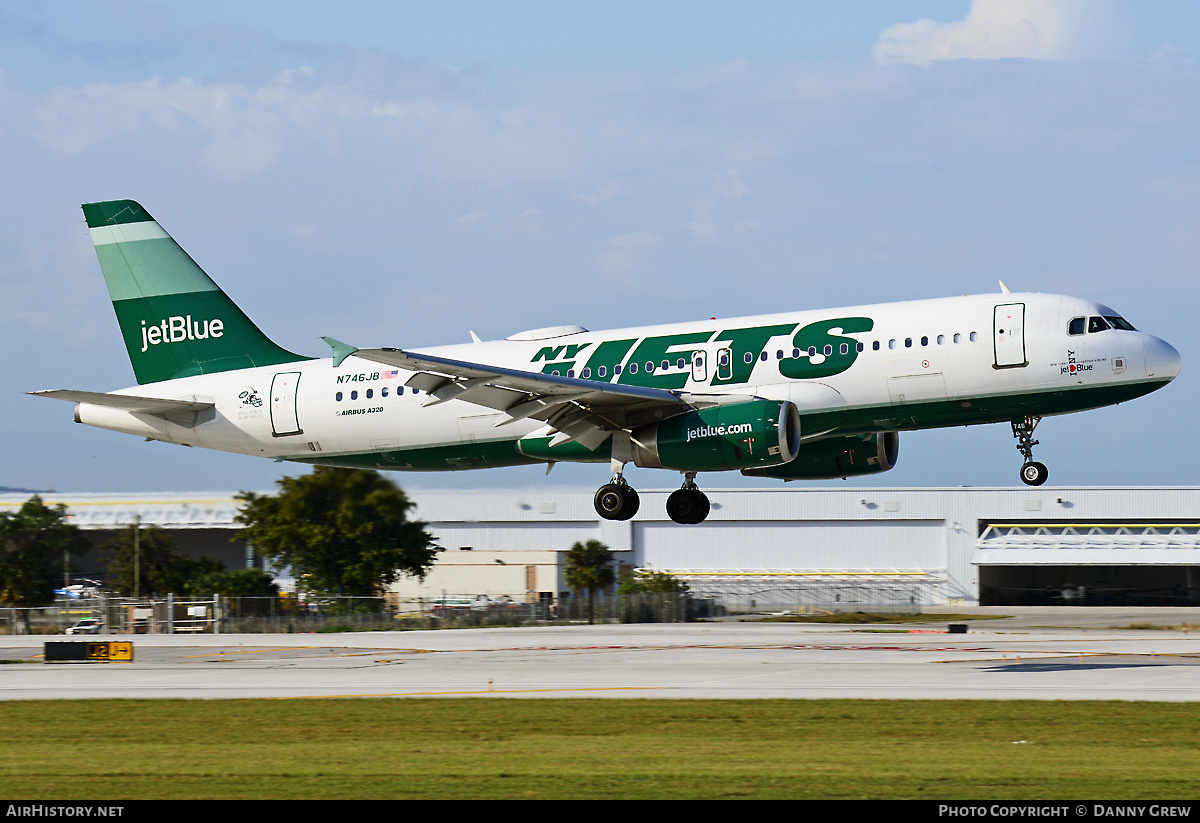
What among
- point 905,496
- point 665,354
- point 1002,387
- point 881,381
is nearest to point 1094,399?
point 1002,387

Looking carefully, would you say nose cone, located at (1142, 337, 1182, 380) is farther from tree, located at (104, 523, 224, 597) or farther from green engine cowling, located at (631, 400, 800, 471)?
tree, located at (104, 523, 224, 597)

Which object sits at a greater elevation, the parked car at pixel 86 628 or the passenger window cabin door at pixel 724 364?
the passenger window cabin door at pixel 724 364

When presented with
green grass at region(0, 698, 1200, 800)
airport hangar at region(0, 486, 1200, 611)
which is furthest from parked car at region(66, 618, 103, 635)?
green grass at region(0, 698, 1200, 800)

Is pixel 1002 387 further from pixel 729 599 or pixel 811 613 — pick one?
pixel 729 599

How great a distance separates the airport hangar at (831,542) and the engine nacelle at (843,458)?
41481 millimetres

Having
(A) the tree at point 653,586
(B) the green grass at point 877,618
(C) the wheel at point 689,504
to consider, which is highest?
(C) the wheel at point 689,504

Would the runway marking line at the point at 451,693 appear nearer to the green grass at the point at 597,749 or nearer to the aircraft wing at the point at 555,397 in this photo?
the green grass at the point at 597,749

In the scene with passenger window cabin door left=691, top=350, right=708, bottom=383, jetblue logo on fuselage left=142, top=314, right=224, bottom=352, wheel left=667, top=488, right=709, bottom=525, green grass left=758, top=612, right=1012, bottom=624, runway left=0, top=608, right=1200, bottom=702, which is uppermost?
jetblue logo on fuselage left=142, top=314, right=224, bottom=352

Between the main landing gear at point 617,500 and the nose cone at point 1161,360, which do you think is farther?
the main landing gear at point 617,500

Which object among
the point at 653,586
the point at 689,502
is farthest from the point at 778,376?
the point at 653,586

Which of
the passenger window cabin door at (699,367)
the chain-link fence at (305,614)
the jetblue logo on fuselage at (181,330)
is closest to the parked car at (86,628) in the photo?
the chain-link fence at (305,614)

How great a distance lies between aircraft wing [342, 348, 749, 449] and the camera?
3378 cm

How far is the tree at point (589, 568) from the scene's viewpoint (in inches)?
3150

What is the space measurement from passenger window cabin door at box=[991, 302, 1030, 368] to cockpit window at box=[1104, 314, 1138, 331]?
2.12 metres
